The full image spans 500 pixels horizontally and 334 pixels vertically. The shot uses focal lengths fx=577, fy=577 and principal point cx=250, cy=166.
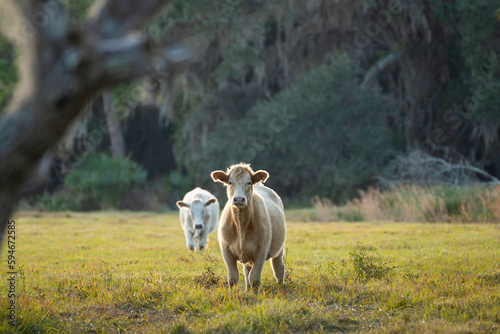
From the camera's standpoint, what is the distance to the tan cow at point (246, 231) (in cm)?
667

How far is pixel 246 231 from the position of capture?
677cm

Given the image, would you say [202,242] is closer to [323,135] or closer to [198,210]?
[198,210]

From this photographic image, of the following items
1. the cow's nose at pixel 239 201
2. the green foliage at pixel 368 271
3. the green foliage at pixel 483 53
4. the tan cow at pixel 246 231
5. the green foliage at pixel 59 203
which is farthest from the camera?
the green foliage at pixel 59 203

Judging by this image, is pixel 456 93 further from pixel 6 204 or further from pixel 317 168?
pixel 6 204

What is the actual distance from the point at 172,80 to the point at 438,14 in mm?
12163

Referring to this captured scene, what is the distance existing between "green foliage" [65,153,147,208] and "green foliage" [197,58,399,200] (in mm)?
4177

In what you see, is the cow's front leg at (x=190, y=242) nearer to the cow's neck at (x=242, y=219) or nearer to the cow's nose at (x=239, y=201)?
the cow's neck at (x=242, y=219)

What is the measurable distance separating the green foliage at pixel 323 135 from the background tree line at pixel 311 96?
5 cm

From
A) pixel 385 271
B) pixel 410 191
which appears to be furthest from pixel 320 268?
pixel 410 191

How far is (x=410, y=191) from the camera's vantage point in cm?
1734

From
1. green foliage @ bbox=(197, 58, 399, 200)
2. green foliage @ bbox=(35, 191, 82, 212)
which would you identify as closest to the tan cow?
green foliage @ bbox=(197, 58, 399, 200)

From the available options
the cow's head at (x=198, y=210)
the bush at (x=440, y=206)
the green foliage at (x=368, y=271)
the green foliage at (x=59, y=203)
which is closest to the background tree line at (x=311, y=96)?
the green foliage at (x=59, y=203)

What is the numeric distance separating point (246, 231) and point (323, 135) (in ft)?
61.6

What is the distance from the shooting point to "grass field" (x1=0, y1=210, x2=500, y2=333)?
17.6 feet
